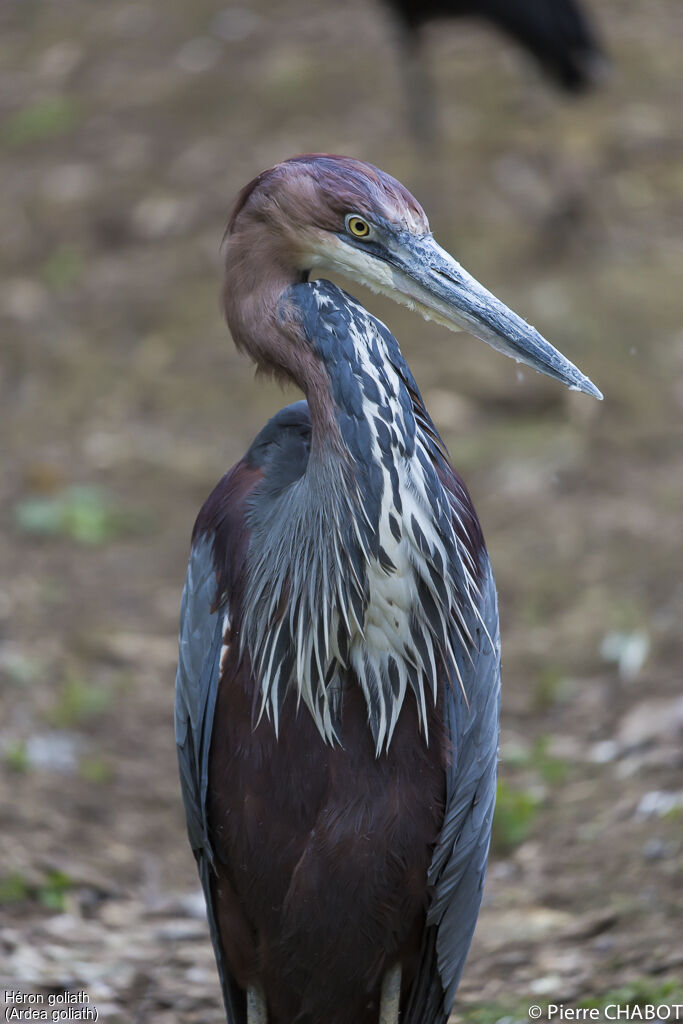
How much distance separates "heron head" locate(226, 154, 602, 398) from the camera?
296 cm

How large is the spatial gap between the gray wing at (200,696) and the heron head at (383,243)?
835 mm

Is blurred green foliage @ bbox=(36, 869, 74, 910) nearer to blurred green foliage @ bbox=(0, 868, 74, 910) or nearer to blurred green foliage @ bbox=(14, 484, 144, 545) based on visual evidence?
blurred green foliage @ bbox=(0, 868, 74, 910)

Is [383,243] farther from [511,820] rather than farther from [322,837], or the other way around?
[511,820]

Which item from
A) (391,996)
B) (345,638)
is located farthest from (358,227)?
(391,996)

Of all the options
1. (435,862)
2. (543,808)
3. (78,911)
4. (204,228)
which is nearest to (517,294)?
(204,228)

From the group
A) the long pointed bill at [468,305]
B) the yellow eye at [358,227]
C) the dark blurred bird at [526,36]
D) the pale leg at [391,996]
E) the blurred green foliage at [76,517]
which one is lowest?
the pale leg at [391,996]

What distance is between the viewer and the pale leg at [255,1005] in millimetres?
3303

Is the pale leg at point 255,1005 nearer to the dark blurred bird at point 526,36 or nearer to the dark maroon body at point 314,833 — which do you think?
the dark maroon body at point 314,833

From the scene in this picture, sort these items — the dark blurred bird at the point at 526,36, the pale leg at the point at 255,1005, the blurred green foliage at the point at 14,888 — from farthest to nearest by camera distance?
the dark blurred bird at the point at 526,36, the blurred green foliage at the point at 14,888, the pale leg at the point at 255,1005

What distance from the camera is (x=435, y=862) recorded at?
10.1 ft

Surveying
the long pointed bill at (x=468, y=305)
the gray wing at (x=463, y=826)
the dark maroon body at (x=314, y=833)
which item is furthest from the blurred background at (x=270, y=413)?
the long pointed bill at (x=468, y=305)

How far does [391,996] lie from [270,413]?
516cm

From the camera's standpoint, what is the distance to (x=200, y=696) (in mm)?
3168

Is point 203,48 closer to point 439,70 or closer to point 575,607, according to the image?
point 439,70
